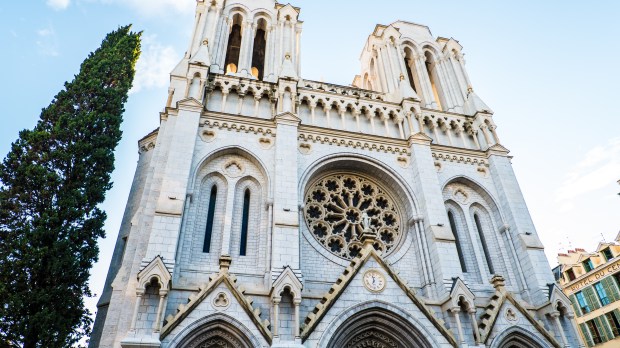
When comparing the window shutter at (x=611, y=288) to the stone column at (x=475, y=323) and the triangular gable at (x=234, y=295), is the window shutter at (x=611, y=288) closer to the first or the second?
the stone column at (x=475, y=323)

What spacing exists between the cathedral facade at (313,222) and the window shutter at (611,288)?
600 inches

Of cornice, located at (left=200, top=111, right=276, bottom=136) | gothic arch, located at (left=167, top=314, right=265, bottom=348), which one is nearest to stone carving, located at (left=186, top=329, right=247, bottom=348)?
gothic arch, located at (left=167, top=314, right=265, bottom=348)

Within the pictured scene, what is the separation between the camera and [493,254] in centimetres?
1573

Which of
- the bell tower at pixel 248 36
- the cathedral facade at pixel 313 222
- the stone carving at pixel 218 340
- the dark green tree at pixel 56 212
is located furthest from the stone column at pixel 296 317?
the bell tower at pixel 248 36

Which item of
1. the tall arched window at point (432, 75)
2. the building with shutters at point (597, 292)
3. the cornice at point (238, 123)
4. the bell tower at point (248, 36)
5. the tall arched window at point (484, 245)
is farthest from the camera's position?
the building with shutters at point (597, 292)

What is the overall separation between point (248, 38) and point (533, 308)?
54.5ft

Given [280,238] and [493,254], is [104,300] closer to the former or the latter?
[280,238]

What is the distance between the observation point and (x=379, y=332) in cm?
1183

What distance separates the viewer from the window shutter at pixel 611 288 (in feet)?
83.4

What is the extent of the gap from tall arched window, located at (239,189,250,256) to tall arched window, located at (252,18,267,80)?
8700 millimetres

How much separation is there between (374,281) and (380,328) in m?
1.35

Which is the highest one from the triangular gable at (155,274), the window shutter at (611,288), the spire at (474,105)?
the spire at (474,105)

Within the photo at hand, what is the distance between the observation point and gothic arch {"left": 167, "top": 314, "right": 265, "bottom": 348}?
10148 mm

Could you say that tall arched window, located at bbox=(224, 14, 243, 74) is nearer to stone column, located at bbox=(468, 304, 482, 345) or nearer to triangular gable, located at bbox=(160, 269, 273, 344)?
triangular gable, located at bbox=(160, 269, 273, 344)
